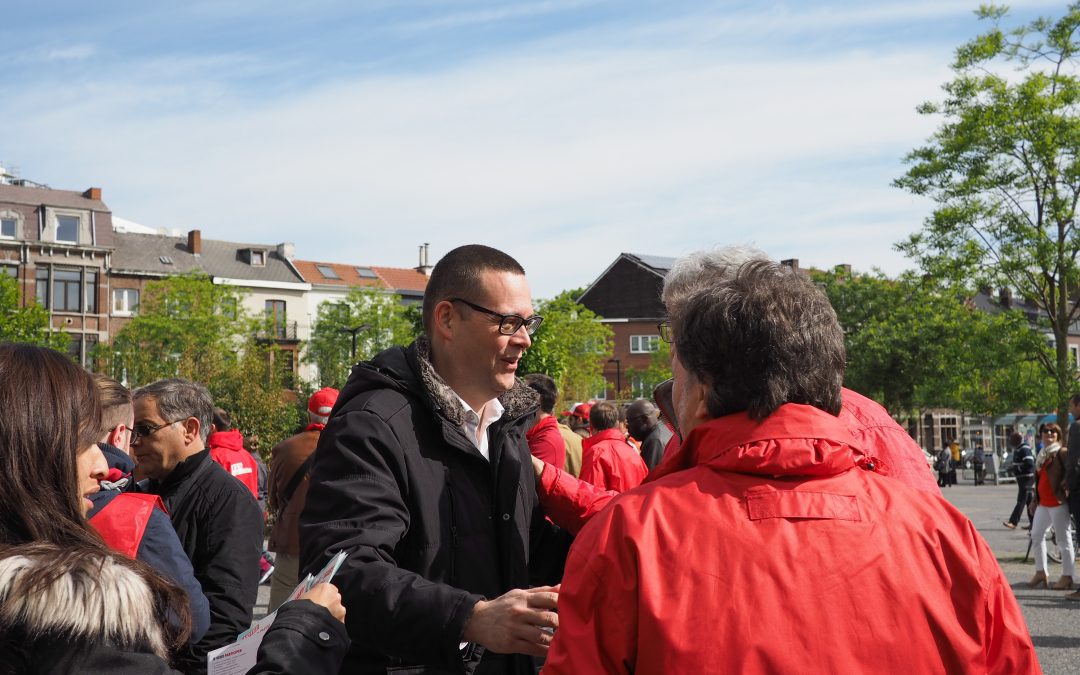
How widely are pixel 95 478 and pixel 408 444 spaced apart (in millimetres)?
788

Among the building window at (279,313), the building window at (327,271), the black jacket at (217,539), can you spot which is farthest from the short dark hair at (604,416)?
the building window at (327,271)

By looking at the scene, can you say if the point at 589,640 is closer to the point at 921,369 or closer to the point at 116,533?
the point at 116,533

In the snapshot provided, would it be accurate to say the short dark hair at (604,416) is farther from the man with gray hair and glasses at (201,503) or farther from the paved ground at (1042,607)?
the man with gray hair and glasses at (201,503)

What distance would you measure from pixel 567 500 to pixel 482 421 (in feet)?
1.19

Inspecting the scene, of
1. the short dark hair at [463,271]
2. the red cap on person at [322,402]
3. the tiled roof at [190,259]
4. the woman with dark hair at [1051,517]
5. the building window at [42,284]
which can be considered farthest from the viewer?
the tiled roof at [190,259]

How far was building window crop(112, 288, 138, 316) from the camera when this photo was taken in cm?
5472

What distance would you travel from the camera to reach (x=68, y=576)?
6.45 ft

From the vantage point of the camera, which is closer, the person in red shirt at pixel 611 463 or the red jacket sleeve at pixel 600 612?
the red jacket sleeve at pixel 600 612

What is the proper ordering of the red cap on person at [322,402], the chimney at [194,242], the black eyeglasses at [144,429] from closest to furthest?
the black eyeglasses at [144,429] < the red cap on person at [322,402] < the chimney at [194,242]

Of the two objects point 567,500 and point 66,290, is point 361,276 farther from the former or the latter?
point 567,500

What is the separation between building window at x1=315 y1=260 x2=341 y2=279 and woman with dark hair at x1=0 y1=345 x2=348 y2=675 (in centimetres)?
6572

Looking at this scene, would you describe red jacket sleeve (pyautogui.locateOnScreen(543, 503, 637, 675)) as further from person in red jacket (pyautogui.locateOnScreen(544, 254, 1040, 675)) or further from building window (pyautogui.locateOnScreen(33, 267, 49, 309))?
building window (pyautogui.locateOnScreen(33, 267, 49, 309))

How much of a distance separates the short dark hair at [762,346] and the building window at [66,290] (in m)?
55.9

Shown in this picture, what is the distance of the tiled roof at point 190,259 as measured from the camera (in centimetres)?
5688
